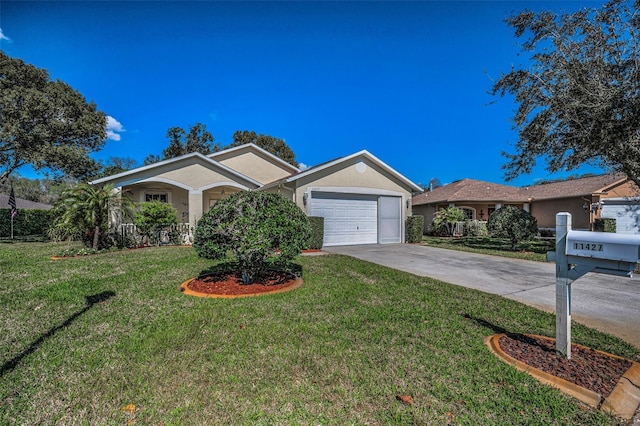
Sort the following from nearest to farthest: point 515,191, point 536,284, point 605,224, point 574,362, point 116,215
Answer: point 574,362 → point 536,284 → point 116,215 → point 605,224 → point 515,191

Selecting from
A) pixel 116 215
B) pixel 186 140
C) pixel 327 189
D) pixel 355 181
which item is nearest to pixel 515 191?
pixel 355 181

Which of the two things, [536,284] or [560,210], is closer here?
[536,284]

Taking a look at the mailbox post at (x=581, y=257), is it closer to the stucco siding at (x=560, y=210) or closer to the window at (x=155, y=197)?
the window at (x=155, y=197)

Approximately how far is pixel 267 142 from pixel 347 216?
22.3 meters

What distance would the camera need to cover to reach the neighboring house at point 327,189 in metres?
13.0

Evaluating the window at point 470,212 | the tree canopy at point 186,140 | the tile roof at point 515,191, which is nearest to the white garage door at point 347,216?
the tile roof at point 515,191

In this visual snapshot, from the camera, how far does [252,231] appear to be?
5.35 metres

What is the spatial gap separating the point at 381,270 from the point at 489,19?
11.1m

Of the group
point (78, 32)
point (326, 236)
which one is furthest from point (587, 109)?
point (78, 32)

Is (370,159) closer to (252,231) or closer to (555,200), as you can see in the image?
(252,231)

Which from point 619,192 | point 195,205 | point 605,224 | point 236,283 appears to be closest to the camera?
point 236,283

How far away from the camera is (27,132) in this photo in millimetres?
16219

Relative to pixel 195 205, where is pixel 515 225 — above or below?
below

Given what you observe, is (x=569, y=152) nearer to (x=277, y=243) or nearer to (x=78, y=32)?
(x=277, y=243)
